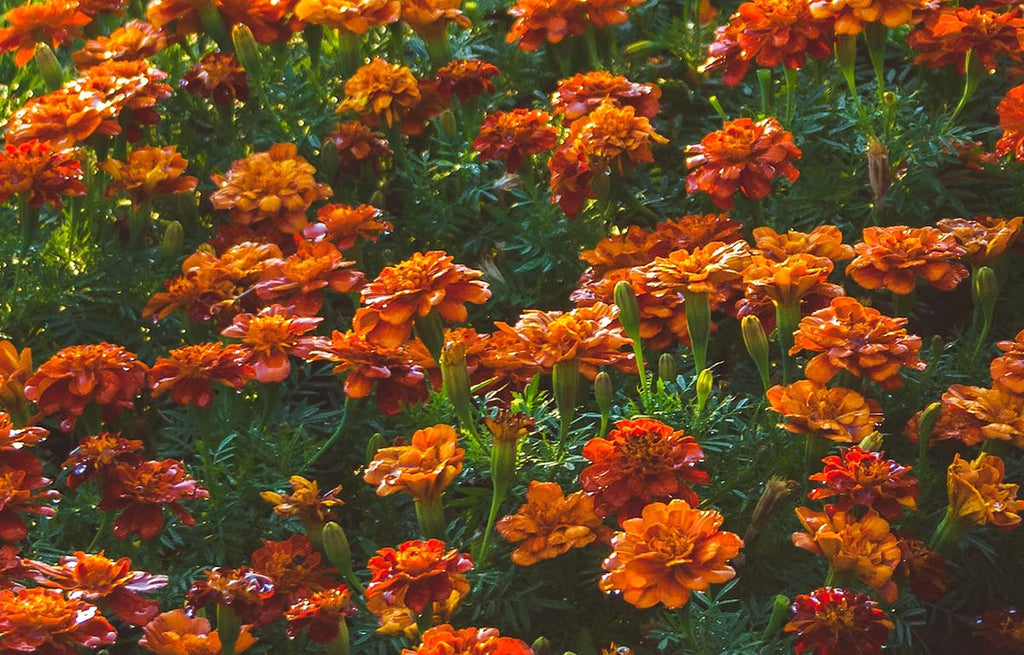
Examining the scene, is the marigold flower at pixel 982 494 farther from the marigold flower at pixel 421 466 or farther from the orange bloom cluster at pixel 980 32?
the orange bloom cluster at pixel 980 32

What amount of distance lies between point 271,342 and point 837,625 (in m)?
0.85

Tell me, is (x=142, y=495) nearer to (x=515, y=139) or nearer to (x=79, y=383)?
(x=79, y=383)

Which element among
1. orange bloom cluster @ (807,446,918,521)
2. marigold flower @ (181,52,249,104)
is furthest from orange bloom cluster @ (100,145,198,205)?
orange bloom cluster @ (807,446,918,521)

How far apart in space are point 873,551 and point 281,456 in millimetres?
849

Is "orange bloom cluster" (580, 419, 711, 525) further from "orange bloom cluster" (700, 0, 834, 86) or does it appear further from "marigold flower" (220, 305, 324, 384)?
"orange bloom cluster" (700, 0, 834, 86)

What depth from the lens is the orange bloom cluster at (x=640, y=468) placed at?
1599 mm

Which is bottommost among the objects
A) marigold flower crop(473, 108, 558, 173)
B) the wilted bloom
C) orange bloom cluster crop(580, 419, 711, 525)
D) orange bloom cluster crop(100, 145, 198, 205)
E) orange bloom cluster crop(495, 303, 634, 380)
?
the wilted bloom

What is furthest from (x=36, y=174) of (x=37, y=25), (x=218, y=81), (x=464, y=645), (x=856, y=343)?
(x=856, y=343)

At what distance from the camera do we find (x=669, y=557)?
145 cm

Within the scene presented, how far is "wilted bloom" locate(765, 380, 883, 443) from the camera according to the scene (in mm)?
1690

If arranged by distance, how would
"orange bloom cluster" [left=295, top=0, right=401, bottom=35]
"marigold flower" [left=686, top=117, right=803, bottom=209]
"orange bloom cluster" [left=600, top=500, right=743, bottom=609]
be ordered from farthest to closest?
"orange bloom cluster" [left=295, top=0, right=401, bottom=35]
"marigold flower" [left=686, top=117, right=803, bottom=209]
"orange bloom cluster" [left=600, top=500, right=743, bottom=609]

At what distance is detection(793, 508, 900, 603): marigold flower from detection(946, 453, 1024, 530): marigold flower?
0.12 metres

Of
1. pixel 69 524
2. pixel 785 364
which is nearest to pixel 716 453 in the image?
pixel 785 364

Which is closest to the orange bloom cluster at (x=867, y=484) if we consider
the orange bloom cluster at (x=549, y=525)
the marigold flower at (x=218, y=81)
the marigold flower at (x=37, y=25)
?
the orange bloom cluster at (x=549, y=525)
